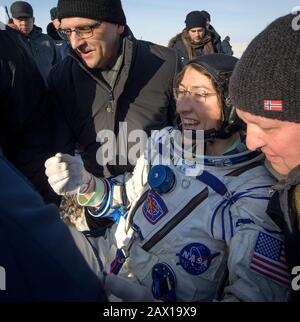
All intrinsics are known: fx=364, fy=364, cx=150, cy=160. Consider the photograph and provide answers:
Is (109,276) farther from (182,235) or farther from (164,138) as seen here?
(164,138)

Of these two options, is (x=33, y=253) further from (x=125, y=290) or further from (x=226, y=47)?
(x=226, y=47)

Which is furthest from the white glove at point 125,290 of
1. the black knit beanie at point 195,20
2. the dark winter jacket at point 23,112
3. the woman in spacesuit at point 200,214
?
the black knit beanie at point 195,20

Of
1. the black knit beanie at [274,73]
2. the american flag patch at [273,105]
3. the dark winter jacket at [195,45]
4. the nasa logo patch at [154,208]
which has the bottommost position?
the nasa logo patch at [154,208]

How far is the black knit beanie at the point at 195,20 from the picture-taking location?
230 inches

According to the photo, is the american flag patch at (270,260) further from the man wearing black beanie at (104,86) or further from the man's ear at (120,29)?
the man's ear at (120,29)

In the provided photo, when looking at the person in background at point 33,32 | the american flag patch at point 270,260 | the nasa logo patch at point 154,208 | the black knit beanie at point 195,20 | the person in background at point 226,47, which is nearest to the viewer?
the american flag patch at point 270,260

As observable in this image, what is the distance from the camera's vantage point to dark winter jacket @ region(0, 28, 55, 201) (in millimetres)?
1748

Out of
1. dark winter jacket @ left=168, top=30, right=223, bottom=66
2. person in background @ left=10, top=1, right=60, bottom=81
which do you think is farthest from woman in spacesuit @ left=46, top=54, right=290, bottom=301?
dark winter jacket @ left=168, top=30, right=223, bottom=66

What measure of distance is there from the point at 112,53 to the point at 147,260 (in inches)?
52.8

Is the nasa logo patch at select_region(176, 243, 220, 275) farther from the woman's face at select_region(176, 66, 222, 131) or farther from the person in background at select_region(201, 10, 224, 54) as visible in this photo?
the person in background at select_region(201, 10, 224, 54)

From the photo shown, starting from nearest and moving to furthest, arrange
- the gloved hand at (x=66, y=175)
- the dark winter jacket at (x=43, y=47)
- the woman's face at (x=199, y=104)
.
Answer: the woman's face at (x=199, y=104) < the gloved hand at (x=66, y=175) < the dark winter jacket at (x=43, y=47)

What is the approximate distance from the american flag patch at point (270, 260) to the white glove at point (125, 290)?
0.43m

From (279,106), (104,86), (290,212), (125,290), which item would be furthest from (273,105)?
(104,86)

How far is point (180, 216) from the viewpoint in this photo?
65.5 inches
